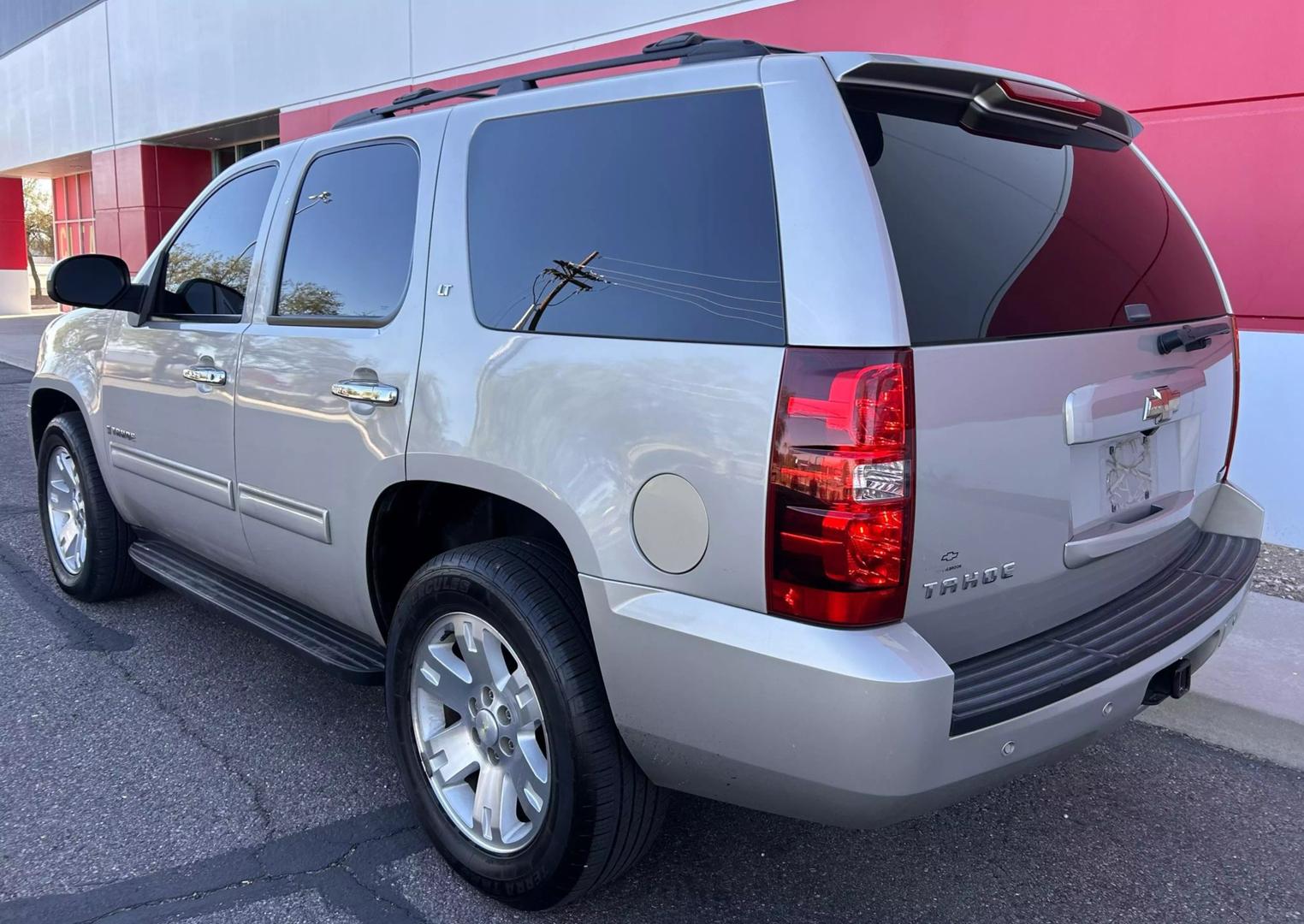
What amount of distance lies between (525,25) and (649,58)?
8.06 meters

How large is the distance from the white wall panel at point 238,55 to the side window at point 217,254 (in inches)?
292

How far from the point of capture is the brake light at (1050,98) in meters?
2.33

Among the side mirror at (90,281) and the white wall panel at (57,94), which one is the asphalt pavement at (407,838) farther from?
the white wall panel at (57,94)

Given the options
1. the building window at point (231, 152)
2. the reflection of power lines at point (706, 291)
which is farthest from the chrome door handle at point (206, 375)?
the building window at point (231, 152)

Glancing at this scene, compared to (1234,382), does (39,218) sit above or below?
above

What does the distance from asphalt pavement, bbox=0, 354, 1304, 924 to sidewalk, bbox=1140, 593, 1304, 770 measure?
0.07 meters

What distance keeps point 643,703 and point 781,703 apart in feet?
1.14

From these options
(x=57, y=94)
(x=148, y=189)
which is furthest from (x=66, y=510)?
(x=57, y=94)

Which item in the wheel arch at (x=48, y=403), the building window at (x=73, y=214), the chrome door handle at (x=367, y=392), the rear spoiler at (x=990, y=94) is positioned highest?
the building window at (x=73, y=214)

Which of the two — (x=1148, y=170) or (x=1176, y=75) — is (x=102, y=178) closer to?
(x=1176, y=75)

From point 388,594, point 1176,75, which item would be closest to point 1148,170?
point 388,594

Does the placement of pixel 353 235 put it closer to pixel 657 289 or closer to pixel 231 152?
pixel 657 289

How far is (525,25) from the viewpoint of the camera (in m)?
9.89

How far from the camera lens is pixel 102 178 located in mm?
20344
